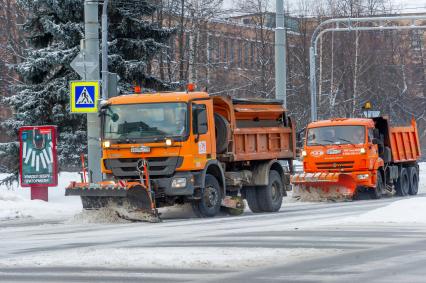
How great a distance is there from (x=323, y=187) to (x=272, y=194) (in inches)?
225

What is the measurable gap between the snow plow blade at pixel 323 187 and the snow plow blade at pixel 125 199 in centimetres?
994

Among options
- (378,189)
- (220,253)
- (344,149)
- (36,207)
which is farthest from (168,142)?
(378,189)

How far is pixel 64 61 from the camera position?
3094cm

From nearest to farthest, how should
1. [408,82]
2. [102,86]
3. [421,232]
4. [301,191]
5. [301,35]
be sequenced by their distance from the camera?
[421,232]
[102,86]
[301,191]
[301,35]
[408,82]

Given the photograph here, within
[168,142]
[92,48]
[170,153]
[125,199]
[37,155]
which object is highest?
[92,48]

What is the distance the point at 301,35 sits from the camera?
66.6m

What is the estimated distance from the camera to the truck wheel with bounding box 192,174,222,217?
21797 mm

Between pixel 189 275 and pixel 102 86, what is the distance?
1532 cm

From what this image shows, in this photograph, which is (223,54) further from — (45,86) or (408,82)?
(45,86)

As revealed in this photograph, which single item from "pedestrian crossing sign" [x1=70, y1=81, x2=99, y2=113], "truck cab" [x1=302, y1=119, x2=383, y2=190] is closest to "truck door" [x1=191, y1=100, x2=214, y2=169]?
"pedestrian crossing sign" [x1=70, y1=81, x2=99, y2=113]

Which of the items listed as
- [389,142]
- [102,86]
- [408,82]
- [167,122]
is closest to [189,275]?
[167,122]

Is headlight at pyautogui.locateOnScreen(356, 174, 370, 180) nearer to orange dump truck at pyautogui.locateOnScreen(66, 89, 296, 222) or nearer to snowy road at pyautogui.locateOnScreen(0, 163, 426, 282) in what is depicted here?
orange dump truck at pyautogui.locateOnScreen(66, 89, 296, 222)

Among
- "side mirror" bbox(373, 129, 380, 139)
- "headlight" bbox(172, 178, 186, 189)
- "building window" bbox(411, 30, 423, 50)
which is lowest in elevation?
"headlight" bbox(172, 178, 186, 189)

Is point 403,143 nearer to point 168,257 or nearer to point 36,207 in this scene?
point 36,207
